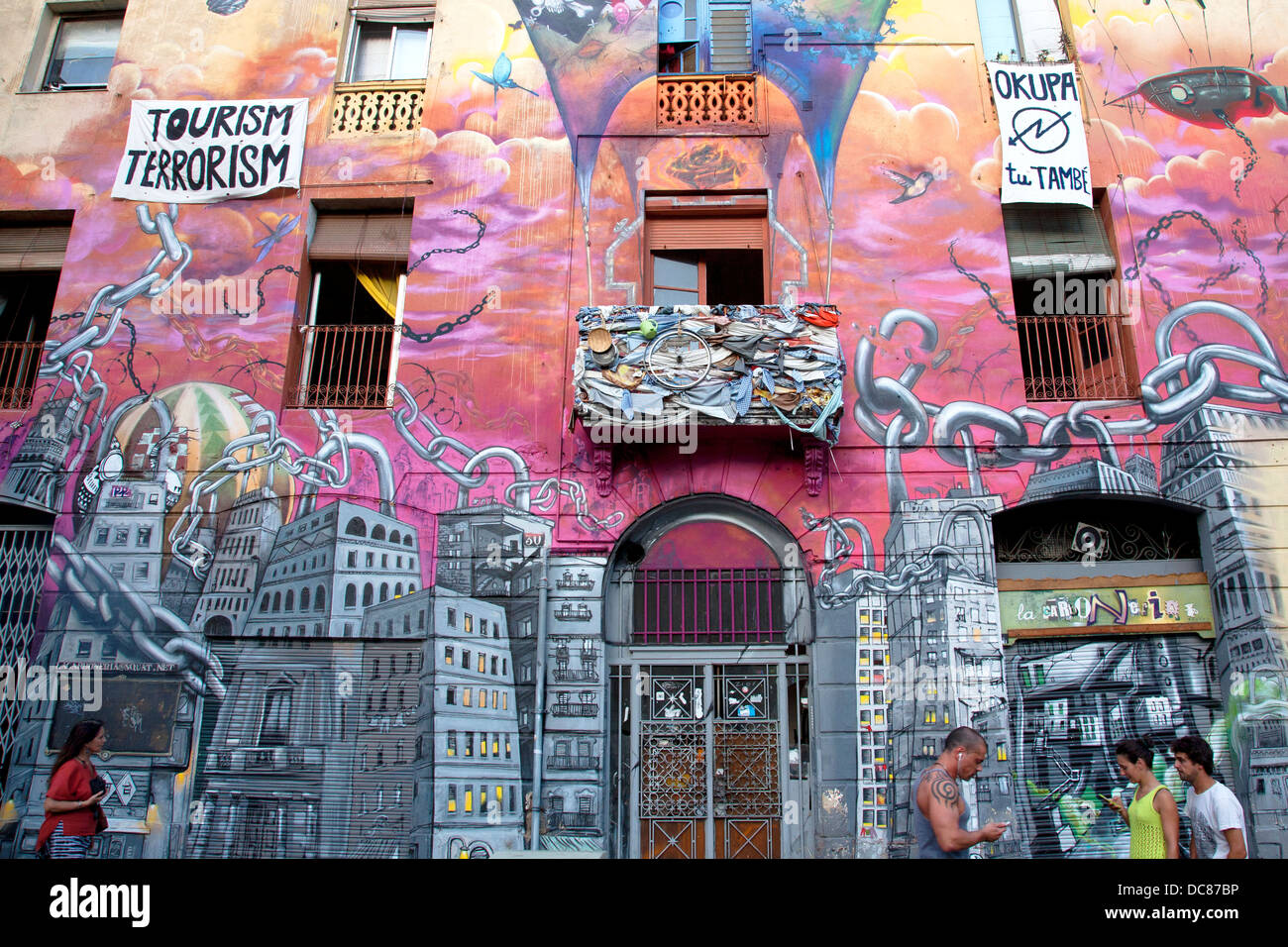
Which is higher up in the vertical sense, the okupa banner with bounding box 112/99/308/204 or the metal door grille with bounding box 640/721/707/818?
the okupa banner with bounding box 112/99/308/204

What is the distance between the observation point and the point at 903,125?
37.7 feet

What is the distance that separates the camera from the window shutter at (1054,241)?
11133 millimetres

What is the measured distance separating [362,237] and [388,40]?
3.02 m

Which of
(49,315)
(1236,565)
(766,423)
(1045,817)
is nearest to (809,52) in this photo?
(766,423)

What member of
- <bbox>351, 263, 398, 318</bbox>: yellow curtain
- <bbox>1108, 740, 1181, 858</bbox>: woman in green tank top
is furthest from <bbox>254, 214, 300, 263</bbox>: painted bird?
<bbox>1108, 740, 1181, 858</bbox>: woman in green tank top

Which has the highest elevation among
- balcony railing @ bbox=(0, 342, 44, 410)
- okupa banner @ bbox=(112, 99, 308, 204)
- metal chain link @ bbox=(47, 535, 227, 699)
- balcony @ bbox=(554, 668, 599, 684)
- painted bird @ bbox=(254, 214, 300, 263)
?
okupa banner @ bbox=(112, 99, 308, 204)

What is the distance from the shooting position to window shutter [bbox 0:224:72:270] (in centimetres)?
1170

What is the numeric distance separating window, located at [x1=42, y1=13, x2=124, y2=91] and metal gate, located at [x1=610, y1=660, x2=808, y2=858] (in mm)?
10586

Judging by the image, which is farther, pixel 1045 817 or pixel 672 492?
pixel 672 492

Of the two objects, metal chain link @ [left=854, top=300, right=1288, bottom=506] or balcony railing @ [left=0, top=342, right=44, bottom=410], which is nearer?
metal chain link @ [left=854, top=300, right=1288, bottom=506]

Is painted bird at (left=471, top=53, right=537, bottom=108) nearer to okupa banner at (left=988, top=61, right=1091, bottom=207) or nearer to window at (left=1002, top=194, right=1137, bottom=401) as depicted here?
okupa banner at (left=988, top=61, right=1091, bottom=207)

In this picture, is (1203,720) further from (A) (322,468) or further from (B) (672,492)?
(A) (322,468)

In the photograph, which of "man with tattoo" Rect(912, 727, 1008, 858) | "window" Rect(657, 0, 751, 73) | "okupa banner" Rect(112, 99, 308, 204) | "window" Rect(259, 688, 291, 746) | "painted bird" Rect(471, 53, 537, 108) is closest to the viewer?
"man with tattoo" Rect(912, 727, 1008, 858)

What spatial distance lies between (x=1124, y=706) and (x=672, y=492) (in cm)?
515
